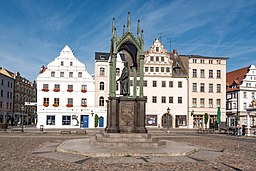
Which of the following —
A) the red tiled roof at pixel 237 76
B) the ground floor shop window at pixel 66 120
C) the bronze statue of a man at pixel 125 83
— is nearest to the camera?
the bronze statue of a man at pixel 125 83

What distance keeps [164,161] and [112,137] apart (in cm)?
498

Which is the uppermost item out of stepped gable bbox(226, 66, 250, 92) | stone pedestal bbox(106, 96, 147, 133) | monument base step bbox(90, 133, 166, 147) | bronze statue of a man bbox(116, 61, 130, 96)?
stepped gable bbox(226, 66, 250, 92)

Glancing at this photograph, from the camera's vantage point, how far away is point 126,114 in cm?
1744

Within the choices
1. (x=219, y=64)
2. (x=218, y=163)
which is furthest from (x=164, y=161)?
(x=219, y=64)

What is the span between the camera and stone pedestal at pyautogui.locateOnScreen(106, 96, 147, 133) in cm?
1714

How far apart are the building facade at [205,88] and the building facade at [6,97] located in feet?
130

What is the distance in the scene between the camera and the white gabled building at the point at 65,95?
50.0m

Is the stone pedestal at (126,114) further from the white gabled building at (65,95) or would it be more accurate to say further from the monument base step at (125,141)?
the white gabled building at (65,95)

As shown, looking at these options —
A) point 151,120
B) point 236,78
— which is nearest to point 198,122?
point 151,120

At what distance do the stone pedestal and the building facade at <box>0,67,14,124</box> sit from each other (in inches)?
2118

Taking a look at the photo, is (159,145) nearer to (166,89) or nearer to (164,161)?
(164,161)

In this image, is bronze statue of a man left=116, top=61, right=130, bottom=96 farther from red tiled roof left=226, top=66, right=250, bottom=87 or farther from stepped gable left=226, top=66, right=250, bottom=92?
red tiled roof left=226, top=66, right=250, bottom=87

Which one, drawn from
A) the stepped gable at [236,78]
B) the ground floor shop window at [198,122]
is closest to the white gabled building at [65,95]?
the ground floor shop window at [198,122]

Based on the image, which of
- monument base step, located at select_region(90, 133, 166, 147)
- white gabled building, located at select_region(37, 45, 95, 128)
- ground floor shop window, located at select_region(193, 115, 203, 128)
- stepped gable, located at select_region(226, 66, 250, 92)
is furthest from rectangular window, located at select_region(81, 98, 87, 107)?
monument base step, located at select_region(90, 133, 166, 147)
